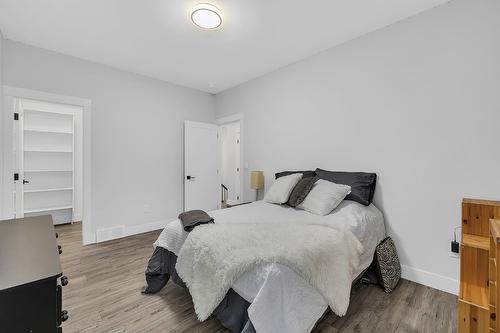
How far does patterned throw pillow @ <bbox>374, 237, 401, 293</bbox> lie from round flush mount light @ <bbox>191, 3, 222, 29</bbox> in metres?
2.79

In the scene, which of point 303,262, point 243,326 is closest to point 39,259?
point 243,326

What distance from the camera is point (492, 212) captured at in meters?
1.63

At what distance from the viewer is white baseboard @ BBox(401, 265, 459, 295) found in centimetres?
206

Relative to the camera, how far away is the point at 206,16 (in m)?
2.19

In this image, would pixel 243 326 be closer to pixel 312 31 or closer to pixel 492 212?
pixel 492 212

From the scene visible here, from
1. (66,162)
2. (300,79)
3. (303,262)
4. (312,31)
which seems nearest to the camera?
(303,262)

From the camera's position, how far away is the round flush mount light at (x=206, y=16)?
211cm

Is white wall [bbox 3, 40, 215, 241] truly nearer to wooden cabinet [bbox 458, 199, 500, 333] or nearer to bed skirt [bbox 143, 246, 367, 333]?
bed skirt [bbox 143, 246, 367, 333]

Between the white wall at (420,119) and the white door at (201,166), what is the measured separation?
2.23 meters

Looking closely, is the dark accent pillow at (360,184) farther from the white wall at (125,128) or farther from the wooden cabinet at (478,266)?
the white wall at (125,128)

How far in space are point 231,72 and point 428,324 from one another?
3.77 m

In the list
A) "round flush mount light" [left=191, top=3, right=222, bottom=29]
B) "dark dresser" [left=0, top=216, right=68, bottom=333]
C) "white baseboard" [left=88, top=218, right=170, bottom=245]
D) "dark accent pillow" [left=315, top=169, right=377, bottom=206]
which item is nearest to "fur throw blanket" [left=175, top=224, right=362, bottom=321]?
"dark accent pillow" [left=315, top=169, right=377, bottom=206]

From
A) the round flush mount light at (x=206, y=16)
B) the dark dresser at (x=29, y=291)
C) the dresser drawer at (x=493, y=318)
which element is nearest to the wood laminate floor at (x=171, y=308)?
the dresser drawer at (x=493, y=318)

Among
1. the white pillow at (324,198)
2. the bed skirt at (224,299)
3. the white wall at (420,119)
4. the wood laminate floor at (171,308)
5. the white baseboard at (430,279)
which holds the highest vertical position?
the white wall at (420,119)
